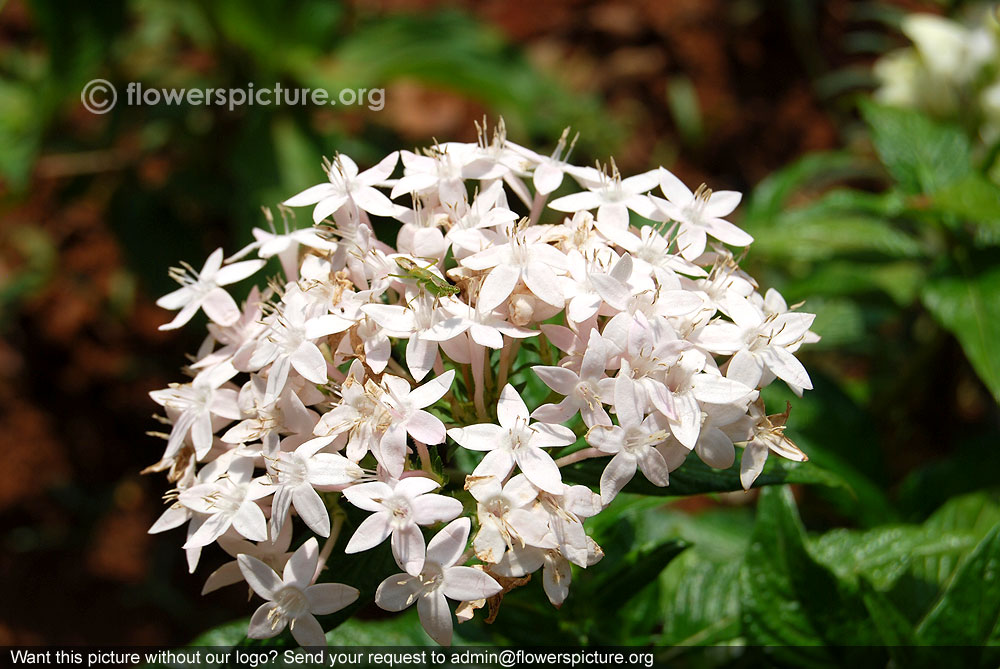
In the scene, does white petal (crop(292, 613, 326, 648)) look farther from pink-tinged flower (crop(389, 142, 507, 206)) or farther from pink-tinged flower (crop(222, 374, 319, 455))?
pink-tinged flower (crop(389, 142, 507, 206))

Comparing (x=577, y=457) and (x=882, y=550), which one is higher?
(x=577, y=457)

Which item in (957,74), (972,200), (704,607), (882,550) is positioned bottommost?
(704,607)

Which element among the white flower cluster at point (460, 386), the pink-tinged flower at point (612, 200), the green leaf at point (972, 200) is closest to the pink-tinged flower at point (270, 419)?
the white flower cluster at point (460, 386)

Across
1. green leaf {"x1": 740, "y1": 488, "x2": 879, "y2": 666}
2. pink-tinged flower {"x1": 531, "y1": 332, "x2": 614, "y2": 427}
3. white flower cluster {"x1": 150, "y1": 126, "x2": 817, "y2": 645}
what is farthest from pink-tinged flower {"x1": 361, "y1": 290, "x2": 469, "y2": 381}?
green leaf {"x1": 740, "y1": 488, "x2": 879, "y2": 666}

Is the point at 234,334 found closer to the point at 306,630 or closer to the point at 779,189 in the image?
the point at 306,630

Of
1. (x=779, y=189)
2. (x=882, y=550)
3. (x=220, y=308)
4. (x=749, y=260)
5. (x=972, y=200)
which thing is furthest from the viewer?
(x=749, y=260)

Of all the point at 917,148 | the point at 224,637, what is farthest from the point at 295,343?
the point at 917,148

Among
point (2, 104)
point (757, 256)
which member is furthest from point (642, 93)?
point (2, 104)
